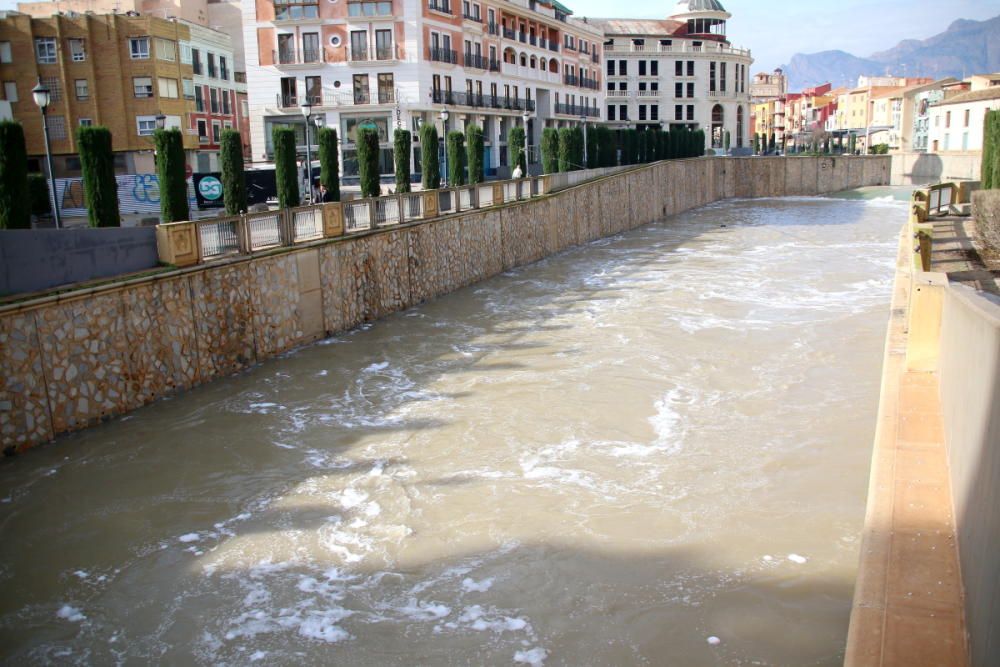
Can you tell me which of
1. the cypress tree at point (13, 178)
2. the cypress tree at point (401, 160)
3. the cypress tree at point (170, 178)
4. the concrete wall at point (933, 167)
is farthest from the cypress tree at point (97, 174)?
the concrete wall at point (933, 167)

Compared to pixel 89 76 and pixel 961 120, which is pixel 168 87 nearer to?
pixel 89 76

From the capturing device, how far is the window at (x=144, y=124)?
155 ft

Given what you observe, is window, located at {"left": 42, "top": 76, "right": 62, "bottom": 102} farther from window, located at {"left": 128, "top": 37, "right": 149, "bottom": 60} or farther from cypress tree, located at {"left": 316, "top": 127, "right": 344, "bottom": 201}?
cypress tree, located at {"left": 316, "top": 127, "right": 344, "bottom": 201}

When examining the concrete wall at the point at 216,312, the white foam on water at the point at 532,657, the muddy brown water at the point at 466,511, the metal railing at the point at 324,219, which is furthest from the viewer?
the metal railing at the point at 324,219

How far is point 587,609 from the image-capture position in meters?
8.23

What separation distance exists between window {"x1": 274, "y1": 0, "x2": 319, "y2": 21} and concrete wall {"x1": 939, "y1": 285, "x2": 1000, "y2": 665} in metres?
42.2

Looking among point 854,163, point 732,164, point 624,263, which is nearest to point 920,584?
point 624,263

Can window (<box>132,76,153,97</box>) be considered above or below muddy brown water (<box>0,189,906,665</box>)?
above

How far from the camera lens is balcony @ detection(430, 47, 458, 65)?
149 ft

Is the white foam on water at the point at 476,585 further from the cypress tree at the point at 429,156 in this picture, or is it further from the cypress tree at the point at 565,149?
the cypress tree at the point at 565,149

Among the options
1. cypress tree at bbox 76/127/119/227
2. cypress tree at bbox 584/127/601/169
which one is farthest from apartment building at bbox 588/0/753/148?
cypress tree at bbox 76/127/119/227

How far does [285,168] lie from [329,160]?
204 cm

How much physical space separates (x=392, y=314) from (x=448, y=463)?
11.0 meters

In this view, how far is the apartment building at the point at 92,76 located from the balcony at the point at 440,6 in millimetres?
14347
